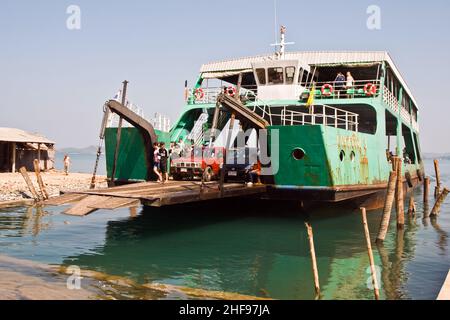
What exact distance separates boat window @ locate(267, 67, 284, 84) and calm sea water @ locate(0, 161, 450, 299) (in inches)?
253

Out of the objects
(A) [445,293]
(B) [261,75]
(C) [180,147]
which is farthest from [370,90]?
(A) [445,293]

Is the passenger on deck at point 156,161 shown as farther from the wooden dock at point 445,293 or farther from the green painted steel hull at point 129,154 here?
the wooden dock at point 445,293

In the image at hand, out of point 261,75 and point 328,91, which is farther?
point 261,75

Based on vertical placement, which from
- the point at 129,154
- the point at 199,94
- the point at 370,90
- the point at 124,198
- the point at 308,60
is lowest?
the point at 124,198

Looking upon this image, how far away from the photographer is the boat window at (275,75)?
65.7 feet

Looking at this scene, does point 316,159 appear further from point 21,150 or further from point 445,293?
point 21,150

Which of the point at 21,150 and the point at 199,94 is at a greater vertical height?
the point at 199,94

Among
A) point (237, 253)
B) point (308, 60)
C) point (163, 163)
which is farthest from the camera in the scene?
point (308, 60)

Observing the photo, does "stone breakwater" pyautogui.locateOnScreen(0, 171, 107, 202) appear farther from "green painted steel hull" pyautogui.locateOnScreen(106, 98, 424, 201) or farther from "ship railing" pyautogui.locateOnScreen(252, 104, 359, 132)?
"ship railing" pyautogui.locateOnScreen(252, 104, 359, 132)

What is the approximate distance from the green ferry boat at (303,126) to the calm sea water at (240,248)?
1.72 metres

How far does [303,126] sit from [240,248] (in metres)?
4.49

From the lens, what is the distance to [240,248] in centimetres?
1241

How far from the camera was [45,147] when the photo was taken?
3744cm
